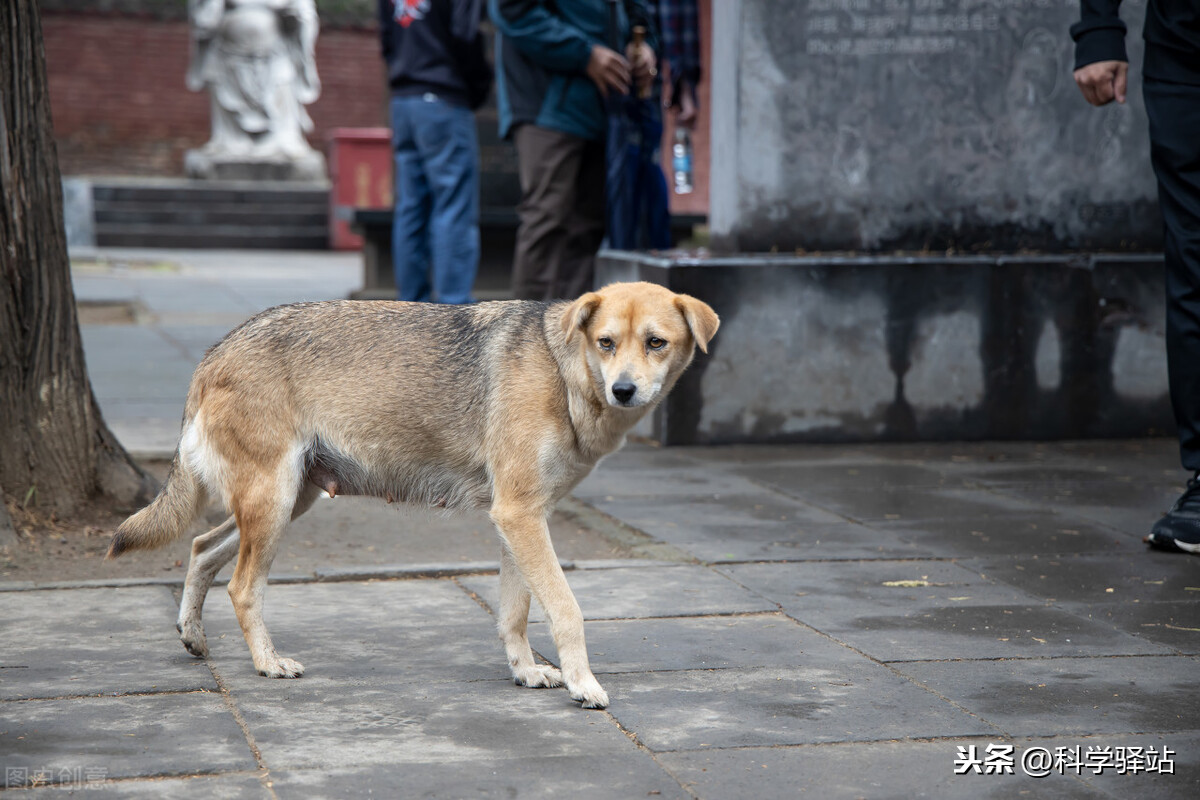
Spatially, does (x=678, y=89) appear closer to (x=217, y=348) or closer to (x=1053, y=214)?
(x=1053, y=214)

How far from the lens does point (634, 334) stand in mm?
A: 3762

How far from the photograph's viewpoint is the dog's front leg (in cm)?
357

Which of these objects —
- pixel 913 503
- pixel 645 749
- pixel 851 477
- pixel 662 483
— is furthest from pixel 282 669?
pixel 851 477

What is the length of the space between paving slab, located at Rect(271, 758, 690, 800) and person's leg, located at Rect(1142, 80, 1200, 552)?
9.61ft

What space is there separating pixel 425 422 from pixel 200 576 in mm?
776

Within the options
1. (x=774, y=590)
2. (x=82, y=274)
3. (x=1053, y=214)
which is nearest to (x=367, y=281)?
(x=82, y=274)

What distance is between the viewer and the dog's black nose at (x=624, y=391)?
144 inches

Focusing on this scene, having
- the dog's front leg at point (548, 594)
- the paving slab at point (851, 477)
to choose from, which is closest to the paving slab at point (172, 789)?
the dog's front leg at point (548, 594)

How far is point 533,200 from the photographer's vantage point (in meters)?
8.12

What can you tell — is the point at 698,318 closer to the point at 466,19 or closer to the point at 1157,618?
the point at 1157,618

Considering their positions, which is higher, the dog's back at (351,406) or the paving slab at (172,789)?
the dog's back at (351,406)

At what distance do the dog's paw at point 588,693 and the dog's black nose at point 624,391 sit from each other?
719 mm

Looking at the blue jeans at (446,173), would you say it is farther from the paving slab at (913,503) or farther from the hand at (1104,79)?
the hand at (1104,79)

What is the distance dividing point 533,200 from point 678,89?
1.19 metres
